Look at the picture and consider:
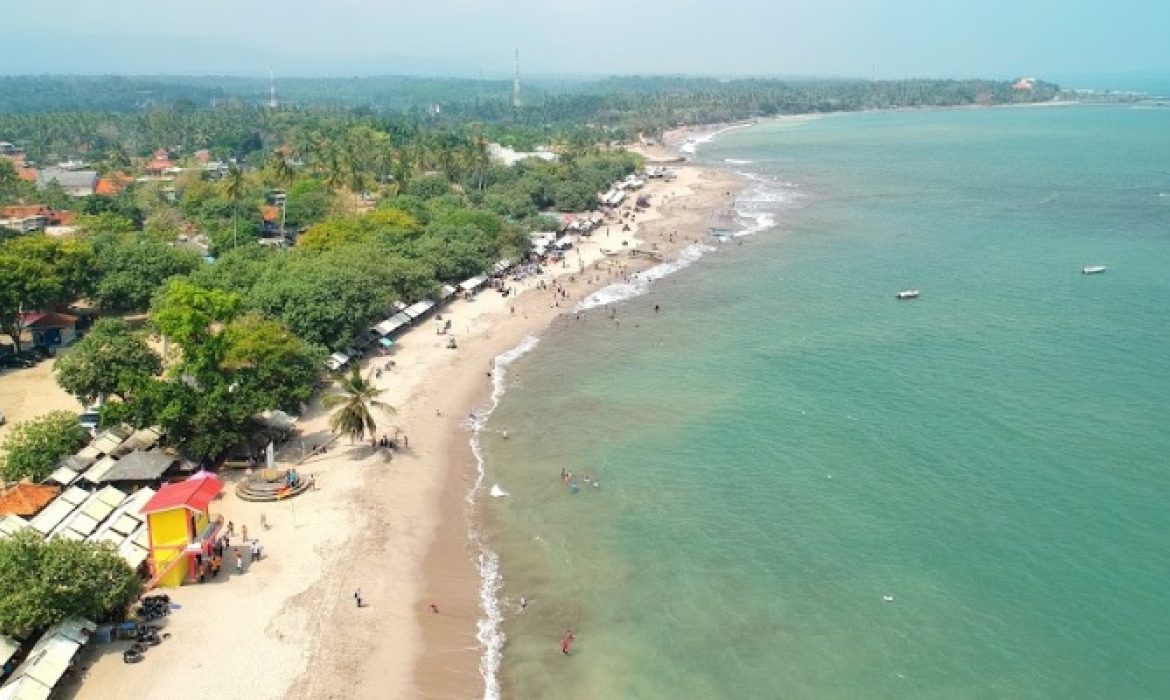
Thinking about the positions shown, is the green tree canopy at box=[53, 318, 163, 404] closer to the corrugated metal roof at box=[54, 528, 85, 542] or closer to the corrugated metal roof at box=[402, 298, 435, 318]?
the corrugated metal roof at box=[54, 528, 85, 542]

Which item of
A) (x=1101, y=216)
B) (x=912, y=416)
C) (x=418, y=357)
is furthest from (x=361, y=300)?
(x=1101, y=216)

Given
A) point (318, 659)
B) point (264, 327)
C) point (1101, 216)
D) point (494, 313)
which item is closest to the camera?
point (318, 659)

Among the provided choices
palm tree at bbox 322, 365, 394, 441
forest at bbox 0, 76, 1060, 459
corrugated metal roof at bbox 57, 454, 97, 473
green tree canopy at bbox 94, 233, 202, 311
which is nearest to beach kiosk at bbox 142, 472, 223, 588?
forest at bbox 0, 76, 1060, 459

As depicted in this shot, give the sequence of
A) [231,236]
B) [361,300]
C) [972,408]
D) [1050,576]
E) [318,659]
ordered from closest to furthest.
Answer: [318,659] → [1050,576] → [972,408] → [361,300] → [231,236]

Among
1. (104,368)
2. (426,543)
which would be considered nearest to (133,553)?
(426,543)

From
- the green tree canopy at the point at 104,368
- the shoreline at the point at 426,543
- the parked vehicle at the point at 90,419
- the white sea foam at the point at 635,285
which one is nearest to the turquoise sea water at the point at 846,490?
the shoreline at the point at 426,543

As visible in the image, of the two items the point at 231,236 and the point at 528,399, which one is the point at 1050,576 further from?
the point at 231,236
